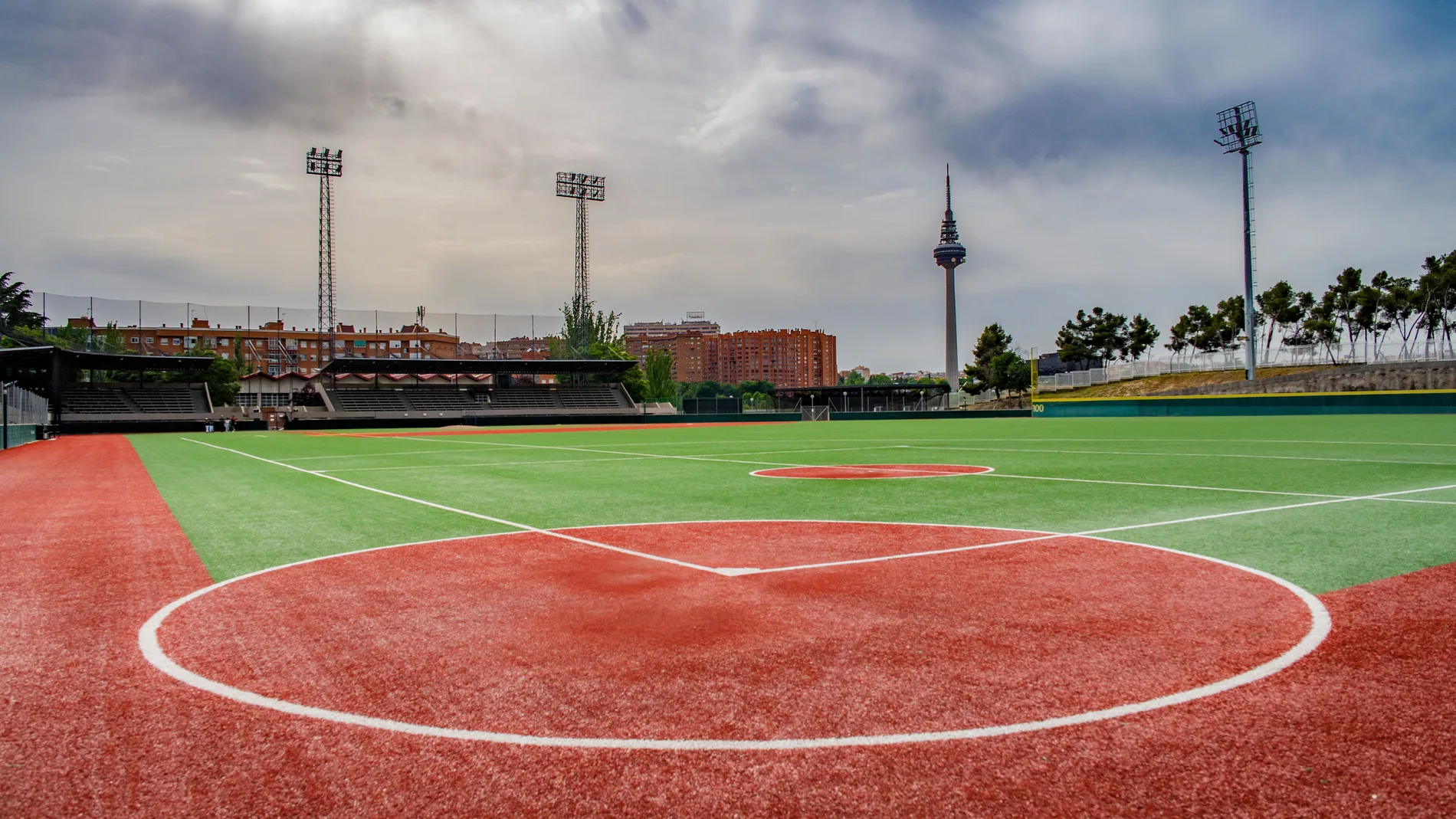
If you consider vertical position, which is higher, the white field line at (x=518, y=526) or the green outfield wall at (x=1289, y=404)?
the green outfield wall at (x=1289, y=404)

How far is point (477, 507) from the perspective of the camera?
10.3m

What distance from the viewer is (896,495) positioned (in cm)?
1092

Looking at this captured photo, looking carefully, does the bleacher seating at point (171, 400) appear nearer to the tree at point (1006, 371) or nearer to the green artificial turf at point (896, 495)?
the green artificial turf at point (896, 495)

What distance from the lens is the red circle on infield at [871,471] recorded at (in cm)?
1370

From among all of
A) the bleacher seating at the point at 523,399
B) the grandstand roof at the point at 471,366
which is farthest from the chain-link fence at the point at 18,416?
the bleacher seating at the point at 523,399

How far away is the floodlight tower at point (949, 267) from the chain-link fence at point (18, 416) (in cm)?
9144

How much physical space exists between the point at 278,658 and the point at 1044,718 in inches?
147

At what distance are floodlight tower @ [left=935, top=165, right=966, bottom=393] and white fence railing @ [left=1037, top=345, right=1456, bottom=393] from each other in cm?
3529

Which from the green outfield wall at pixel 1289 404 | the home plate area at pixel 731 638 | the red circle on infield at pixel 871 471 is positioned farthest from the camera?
the green outfield wall at pixel 1289 404

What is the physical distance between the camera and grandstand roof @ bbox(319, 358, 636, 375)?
55.9 metres

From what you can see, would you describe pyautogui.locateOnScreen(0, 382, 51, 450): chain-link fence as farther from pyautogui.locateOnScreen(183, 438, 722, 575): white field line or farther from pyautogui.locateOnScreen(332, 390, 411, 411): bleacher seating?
pyautogui.locateOnScreen(332, 390, 411, 411): bleacher seating

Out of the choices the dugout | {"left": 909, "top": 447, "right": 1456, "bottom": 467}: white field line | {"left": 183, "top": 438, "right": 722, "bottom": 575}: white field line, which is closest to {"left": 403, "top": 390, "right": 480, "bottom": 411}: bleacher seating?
the dugout

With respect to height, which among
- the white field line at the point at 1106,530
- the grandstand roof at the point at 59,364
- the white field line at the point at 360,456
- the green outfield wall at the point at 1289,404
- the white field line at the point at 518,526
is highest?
the grandstand roof at the point at 59,364

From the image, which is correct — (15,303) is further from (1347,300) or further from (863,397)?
(1347,300)
